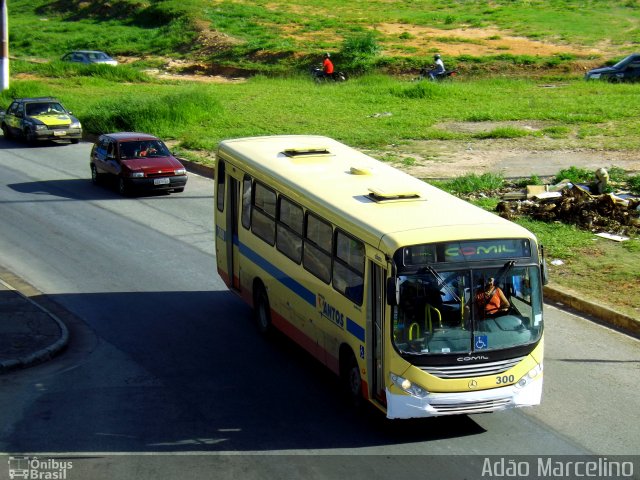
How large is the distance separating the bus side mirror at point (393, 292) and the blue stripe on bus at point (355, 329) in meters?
0.99

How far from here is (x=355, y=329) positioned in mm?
12016

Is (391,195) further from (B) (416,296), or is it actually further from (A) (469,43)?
(A) (469,43)

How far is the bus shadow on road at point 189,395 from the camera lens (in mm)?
11531

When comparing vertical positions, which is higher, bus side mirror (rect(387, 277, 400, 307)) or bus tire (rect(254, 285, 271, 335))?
bus side mirror (rect(387, 277, 400, 307))

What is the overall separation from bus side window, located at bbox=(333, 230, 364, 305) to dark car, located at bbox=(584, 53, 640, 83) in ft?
116

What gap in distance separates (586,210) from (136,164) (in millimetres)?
11446

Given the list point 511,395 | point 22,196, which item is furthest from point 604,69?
point 511,395

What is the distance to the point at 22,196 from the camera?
25656 mm

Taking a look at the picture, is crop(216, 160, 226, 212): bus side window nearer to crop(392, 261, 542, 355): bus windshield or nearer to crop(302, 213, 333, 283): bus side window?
crop(302, 213, 333, 283): bus side window

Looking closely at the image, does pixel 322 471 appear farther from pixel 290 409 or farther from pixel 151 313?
pixel 151 313

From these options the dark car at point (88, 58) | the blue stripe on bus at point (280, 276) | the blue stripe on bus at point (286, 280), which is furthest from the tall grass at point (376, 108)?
the blue stripe on bus at point (280, 276)

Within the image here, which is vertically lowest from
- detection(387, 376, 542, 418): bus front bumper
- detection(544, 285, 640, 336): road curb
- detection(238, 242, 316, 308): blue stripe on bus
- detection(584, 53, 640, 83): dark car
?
detection(544, 285, 640, 336): road curb

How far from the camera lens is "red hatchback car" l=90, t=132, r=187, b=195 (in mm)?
25219

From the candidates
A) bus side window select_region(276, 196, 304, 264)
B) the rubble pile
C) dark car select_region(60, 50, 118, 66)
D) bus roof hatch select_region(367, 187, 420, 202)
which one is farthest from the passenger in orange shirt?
dark car select_region(60, 50, 118, 66)
